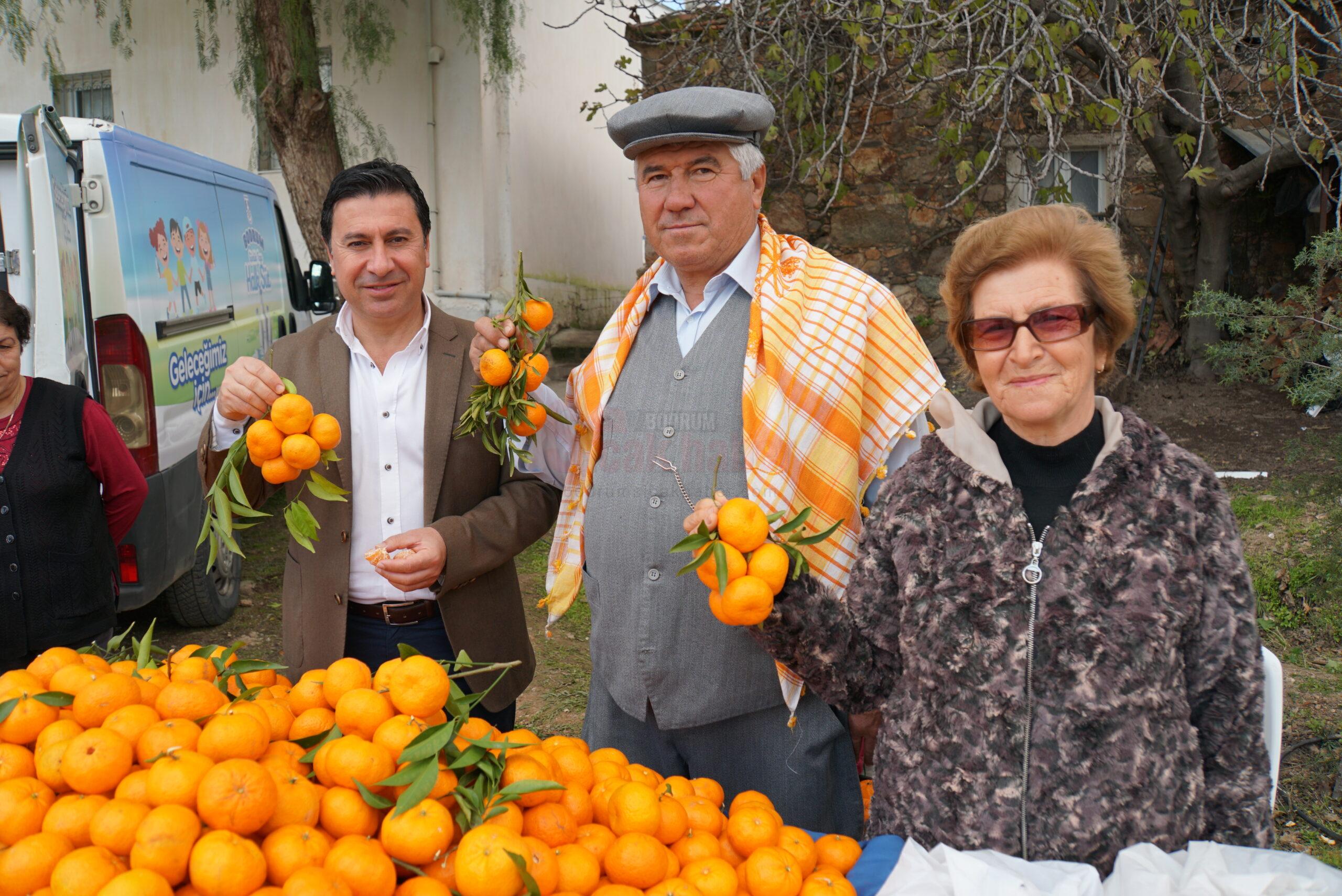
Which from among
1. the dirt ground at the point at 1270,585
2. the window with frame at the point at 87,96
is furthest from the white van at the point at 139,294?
the window with frame at the point at 87,96

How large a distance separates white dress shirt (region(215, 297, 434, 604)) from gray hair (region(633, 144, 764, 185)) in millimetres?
769

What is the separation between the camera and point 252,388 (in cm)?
196

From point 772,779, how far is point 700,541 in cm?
74

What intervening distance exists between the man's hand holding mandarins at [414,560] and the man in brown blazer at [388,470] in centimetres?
4

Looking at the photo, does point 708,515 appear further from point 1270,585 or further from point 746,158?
point 1270,585

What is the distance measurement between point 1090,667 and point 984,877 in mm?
345

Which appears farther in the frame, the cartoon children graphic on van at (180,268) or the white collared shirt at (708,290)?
the cartoon children graphic on van at (180,268)

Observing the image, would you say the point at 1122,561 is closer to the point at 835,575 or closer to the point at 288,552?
the point at 835,575

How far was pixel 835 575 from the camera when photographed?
1910mm

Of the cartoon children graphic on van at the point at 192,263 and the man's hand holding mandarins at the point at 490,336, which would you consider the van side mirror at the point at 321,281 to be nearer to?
the cartoon children graphic on van at the point at 192,263

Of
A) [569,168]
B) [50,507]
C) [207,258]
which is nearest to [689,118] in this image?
[50,507]

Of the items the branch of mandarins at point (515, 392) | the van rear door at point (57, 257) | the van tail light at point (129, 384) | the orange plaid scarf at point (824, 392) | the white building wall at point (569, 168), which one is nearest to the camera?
the orange plaid scarf at point (824, 392)

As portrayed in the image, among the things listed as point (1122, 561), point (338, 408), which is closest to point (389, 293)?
point (338, 408)

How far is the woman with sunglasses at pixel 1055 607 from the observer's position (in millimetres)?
1438
